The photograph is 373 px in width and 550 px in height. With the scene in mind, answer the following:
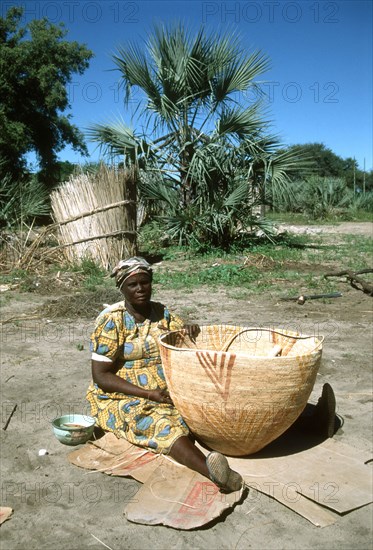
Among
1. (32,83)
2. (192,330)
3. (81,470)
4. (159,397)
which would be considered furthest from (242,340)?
(32,83)

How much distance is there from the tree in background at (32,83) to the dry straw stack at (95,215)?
9.44 metres

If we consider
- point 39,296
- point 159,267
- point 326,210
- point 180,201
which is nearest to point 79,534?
point 39,296

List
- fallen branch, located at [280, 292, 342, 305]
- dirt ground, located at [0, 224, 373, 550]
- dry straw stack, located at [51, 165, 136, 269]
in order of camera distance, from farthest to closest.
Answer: dry straw stack, located at [51, 165, 136, 269], fallen branch, located at [280, 292, 342, 305], dirt ground, located at [0, 224, 373, 550]

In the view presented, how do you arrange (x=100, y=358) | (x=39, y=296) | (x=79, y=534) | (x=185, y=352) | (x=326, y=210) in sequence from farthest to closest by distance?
1. (x=326, y=210)
2. (x=39, y=296)
3. (x=100, y=358)
4. (x=185, y=352)
5. (x=79, y=534)

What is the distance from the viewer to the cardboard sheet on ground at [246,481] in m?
2.35

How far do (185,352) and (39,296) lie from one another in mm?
5062

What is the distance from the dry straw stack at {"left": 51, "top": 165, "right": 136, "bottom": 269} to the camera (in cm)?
880

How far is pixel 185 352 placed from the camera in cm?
258

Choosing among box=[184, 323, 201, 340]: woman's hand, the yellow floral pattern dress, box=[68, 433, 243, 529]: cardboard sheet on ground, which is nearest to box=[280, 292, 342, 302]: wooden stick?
box=[184, 323, 201, 340]: woman's hand

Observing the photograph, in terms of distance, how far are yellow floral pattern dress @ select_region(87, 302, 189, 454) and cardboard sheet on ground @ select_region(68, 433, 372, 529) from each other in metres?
0.10

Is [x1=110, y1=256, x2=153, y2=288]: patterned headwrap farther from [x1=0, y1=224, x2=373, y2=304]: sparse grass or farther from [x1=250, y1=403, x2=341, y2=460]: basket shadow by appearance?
[x1=0, y1=224, x2=373, y2=304]: sparse grass

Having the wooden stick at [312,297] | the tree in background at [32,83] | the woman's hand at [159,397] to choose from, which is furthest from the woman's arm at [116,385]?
the tree in background at [32,83]

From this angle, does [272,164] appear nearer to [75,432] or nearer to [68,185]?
[68,185]

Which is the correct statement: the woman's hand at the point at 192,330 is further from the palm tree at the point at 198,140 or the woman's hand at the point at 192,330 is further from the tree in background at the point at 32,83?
the tree in background at the point at 32,83
